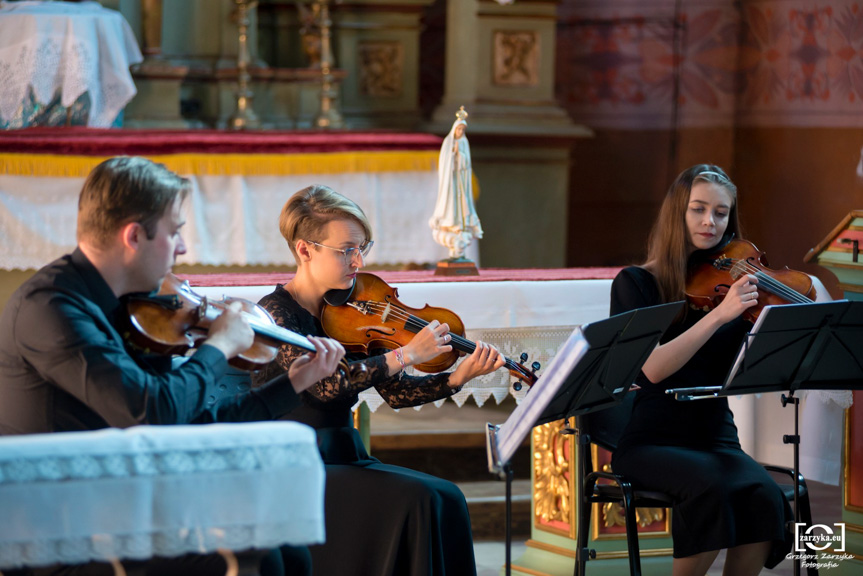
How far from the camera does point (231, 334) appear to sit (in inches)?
87.5

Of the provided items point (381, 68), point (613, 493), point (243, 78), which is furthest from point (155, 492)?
point (381, 68)

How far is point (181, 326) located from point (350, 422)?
804 millimetres

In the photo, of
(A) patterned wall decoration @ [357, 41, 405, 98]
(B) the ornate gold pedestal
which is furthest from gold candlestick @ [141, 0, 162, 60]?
(B) the ornate gold pedestal

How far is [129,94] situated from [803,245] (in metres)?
4.01

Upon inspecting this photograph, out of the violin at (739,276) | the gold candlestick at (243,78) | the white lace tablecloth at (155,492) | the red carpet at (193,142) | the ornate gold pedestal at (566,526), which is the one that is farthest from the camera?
the gold candlestick at (243,78)

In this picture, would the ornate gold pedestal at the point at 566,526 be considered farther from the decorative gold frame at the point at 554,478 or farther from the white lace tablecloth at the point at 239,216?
the white lace tablecloth at the point at 239,216

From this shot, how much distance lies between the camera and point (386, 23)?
7.00 m

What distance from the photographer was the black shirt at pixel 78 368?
2.03 metres

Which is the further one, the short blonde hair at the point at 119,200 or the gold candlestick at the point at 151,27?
the gold candlestick at the point at 151,27

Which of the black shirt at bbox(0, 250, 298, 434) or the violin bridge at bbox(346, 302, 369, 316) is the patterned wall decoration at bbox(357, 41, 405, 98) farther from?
the black shirt at bbox(0, 250, 298, 434)

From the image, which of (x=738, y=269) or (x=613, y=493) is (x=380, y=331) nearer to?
(x=613, y=493)

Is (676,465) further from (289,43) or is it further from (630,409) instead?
(289,43)

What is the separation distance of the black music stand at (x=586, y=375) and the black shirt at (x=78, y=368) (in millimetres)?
635

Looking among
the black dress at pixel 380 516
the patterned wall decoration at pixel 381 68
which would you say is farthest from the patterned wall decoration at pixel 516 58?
the black dress at pixel 380 516
